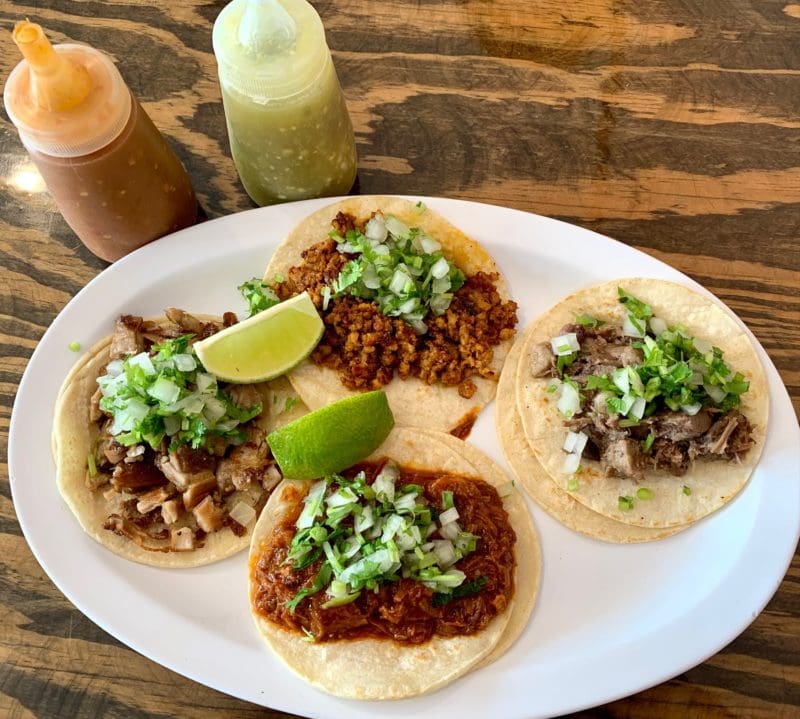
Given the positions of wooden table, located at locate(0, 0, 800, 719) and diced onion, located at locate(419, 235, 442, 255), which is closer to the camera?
diced onion, located at locate(419, 235, 442, 255)

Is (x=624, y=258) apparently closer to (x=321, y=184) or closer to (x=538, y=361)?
(x=538, y=361)

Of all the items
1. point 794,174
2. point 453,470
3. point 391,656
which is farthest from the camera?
point 794,174

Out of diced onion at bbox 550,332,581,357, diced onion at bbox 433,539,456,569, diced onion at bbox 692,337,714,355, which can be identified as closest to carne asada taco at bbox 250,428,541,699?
diced onion at bbox 433,539,456,569

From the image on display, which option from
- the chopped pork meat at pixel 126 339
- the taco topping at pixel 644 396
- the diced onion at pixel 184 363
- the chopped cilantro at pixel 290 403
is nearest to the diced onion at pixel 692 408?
the taco topping at pixel 644 396

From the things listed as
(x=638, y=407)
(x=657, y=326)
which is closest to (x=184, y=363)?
(x=638, y=407)

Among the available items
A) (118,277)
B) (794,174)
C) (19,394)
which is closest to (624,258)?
(794,174)

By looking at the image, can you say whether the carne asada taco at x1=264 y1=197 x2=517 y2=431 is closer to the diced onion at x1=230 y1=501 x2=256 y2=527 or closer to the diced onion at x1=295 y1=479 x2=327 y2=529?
the diced onion at x1=295 y1=479 x2=327 y2=529
